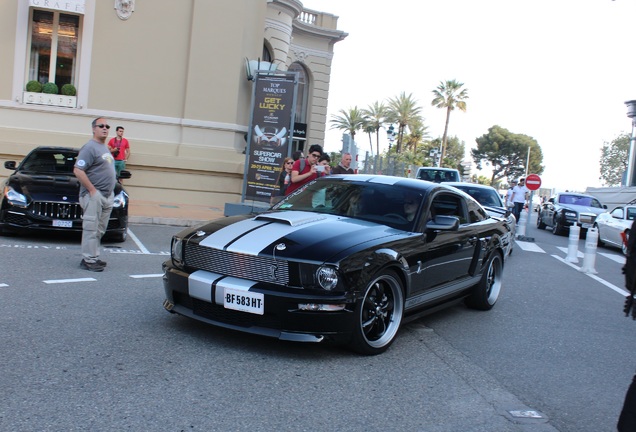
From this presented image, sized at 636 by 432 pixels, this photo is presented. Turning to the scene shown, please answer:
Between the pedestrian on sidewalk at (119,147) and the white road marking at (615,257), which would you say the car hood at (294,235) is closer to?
the pedestrian on sidewalk at (119,147)

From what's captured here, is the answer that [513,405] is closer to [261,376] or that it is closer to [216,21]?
[261,376]

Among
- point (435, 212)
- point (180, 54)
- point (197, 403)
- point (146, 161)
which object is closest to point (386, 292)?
point (435, 212)

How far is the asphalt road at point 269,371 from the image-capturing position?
3.61 meters

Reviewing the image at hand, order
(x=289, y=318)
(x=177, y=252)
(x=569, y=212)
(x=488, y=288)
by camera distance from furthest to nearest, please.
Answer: (x=569, y=212) → (x=488, y=288) → (x=177, y=252) → (x=289, y=318)

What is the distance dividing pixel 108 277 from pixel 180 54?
37.6 ft

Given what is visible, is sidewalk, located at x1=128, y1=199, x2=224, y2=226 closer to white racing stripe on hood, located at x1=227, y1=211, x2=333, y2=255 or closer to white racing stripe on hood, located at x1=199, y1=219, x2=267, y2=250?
white racing stripe on hood, located at x1=227, y1=211, x2=333, y2=255

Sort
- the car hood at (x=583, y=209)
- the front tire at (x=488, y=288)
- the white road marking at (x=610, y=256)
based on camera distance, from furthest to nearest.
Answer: the car hood at (x=583, y=209) < the white road marking at (x=610, y=256) < the front tire at (x=488, y=288)

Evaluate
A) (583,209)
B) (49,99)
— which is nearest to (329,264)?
(49,99)

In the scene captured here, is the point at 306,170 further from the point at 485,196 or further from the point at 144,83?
the point at 144,83

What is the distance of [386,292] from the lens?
204 inches

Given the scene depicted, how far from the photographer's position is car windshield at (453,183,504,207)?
46.5 feet

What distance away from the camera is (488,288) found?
24.1 ft

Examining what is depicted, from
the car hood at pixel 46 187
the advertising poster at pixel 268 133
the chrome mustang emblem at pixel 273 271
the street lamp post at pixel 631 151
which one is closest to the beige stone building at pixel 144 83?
the advertising poster at pixel 268 133

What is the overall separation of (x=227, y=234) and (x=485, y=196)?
1040 cm
